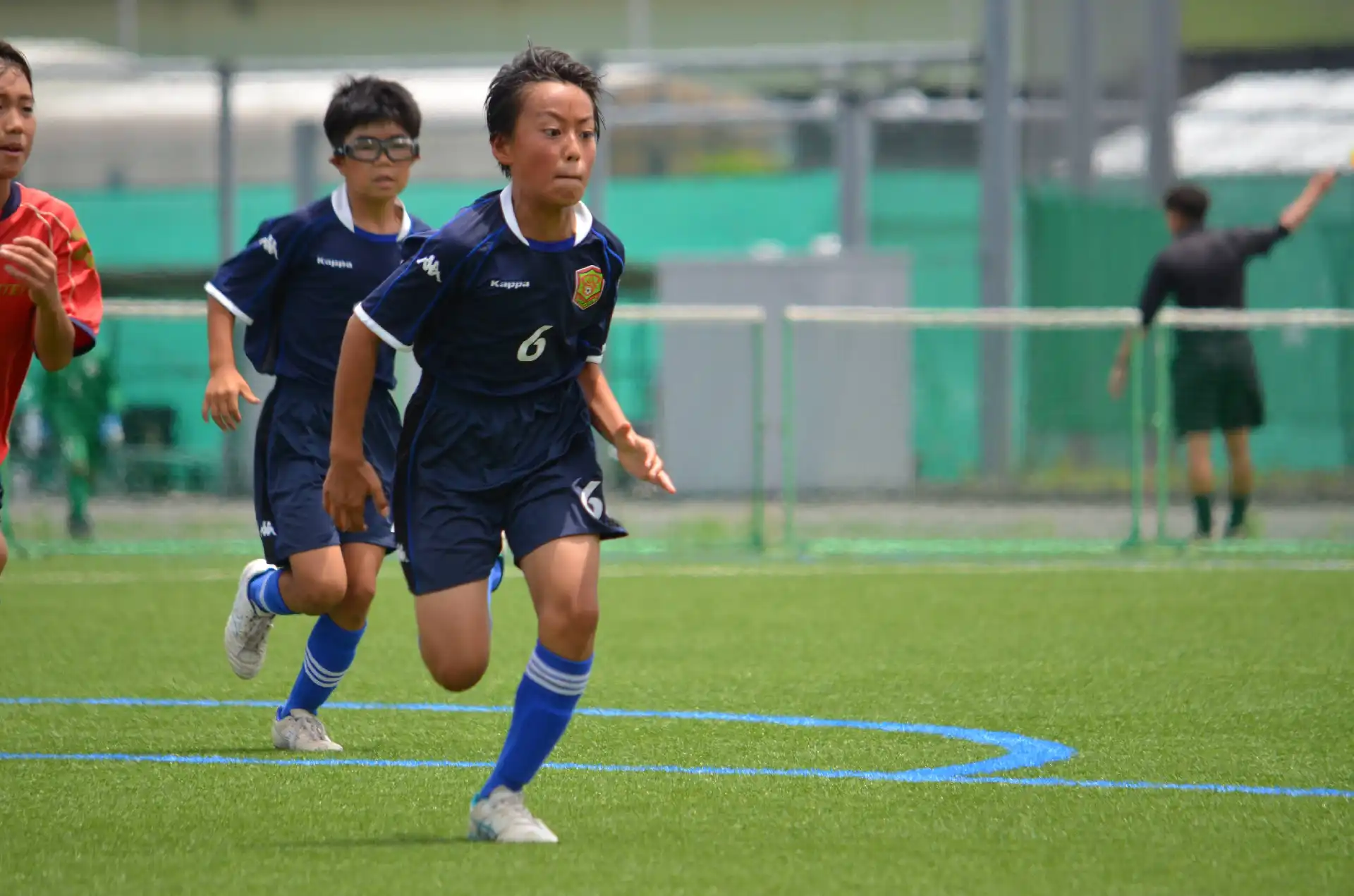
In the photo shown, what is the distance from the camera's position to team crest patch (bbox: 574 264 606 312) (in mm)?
4938

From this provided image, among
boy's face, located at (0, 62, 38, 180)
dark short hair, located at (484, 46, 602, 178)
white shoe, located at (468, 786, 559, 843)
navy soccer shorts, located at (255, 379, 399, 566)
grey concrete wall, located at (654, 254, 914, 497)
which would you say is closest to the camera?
white shoe, located at (468, 786, 559, 843)

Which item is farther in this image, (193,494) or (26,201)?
(193,494)

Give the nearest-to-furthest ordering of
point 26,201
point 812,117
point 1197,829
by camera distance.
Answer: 1. point 1197,829
2. point 26,201
3. point 812,117

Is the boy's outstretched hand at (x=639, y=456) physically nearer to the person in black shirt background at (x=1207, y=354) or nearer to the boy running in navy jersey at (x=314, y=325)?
the boy running in navy jersey at (x=314, y=325)

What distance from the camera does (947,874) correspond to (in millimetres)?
4297

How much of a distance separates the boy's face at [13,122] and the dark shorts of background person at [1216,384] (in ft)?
30.3

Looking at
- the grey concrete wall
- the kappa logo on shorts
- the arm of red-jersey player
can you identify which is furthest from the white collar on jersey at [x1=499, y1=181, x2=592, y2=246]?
the grey concrete wall

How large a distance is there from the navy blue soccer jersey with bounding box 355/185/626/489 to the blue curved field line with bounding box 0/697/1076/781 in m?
1.25

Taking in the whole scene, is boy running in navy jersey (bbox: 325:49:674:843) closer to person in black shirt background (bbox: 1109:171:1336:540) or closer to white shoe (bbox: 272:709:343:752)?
white shoe (bbox: 272:709:343:752)

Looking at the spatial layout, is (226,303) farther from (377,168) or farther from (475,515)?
(475,515)

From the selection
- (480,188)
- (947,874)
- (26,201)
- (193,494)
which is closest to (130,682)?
(26,201)

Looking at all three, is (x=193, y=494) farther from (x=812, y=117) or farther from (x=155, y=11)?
(x=155, y=11)

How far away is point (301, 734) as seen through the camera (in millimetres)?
6102

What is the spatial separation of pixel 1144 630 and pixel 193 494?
7.40 meters
